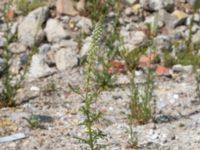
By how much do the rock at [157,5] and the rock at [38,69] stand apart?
193 cm

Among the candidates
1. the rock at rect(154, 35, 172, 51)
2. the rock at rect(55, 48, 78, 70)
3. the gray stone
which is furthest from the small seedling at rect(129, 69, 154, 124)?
the gray stone

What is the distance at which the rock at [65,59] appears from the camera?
6.99m

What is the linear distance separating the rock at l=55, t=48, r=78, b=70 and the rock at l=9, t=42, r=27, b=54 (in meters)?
0.53

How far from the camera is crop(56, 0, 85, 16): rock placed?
8.06 metres

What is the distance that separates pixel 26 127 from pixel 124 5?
336 centimetres

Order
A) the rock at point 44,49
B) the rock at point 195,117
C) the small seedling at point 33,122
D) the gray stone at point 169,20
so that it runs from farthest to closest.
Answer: the gray stone at point 169,20
the rock at point 44,49
the rock at point 195,117
the small seedling at point 33,122

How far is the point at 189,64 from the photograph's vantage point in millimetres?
7105

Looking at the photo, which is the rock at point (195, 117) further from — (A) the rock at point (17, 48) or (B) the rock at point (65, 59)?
(A) the rock at point (17, 48)

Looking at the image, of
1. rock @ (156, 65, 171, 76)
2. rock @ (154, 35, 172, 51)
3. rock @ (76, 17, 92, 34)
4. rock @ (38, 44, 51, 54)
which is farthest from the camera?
rock @ (76, 17, 92, 34)

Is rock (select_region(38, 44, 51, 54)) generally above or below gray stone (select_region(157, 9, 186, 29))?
below

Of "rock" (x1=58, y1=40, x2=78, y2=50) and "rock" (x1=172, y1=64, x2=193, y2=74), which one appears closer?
"rock" (x1=172, y1=64, x2=193, y2=74)

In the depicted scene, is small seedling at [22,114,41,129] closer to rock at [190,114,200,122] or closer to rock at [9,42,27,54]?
rock at [190,114,200,122]

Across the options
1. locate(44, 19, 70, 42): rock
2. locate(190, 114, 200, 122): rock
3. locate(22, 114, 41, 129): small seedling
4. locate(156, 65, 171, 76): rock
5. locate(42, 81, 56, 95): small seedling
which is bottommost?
locate(190, 114, 200, 122): rock

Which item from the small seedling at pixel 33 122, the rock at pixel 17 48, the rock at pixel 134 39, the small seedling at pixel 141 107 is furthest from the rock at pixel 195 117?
the rock at pixel 17 48
